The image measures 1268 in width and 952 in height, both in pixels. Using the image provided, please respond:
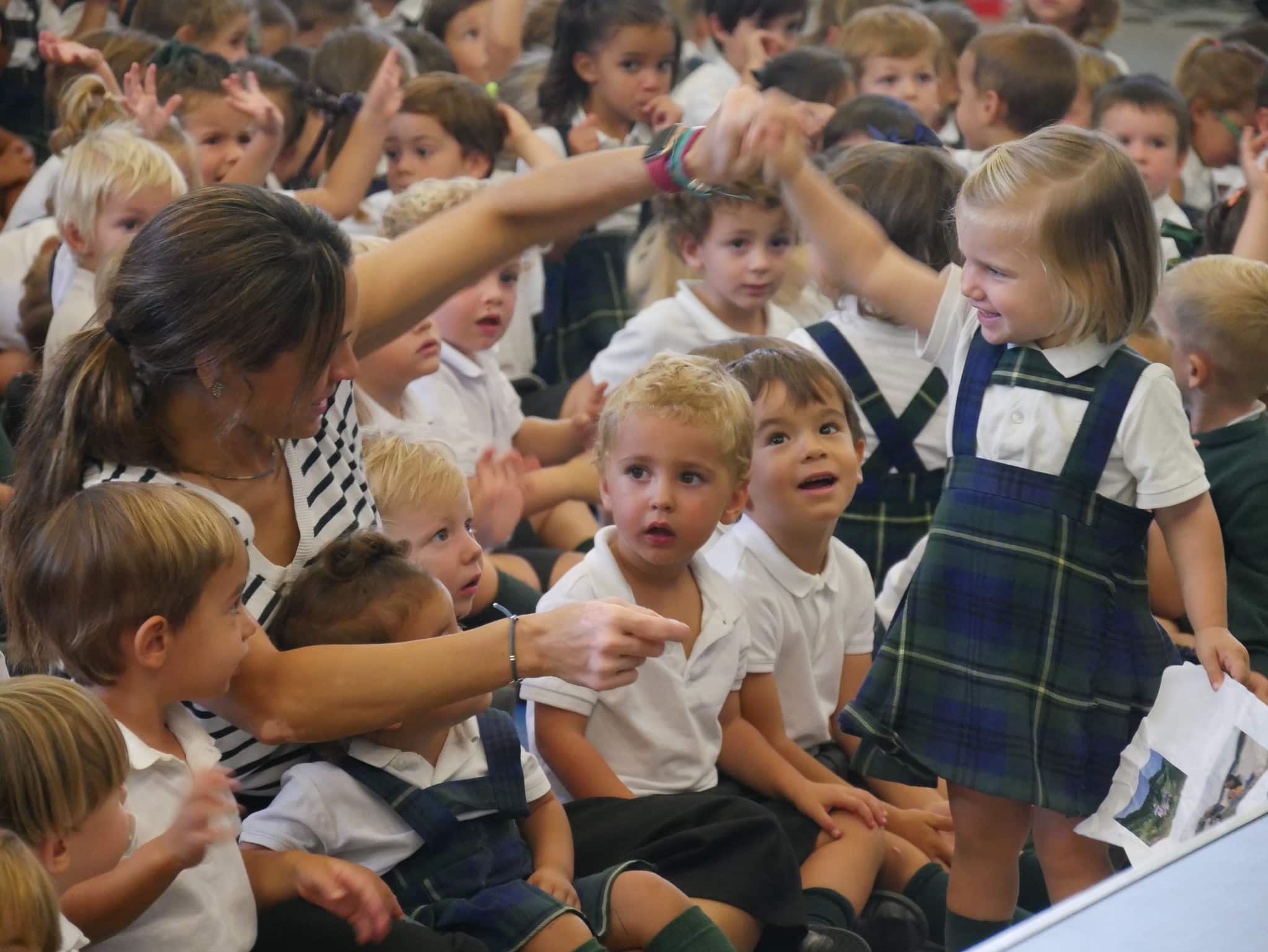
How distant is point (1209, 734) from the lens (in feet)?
6.11

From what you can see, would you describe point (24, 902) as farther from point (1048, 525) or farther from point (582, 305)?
point (582, 305)

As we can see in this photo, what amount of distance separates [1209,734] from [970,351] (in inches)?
23.1

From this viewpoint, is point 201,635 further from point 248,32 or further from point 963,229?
point 248,32

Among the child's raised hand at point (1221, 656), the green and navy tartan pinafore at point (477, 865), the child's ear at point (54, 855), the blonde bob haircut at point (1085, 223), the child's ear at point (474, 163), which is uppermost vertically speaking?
the blonde bob haircut at point (1085, 223)

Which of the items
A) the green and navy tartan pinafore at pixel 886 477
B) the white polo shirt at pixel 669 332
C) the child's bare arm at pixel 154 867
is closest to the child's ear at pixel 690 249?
the white polo shirt at pixel 669 332

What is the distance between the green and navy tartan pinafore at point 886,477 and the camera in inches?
113

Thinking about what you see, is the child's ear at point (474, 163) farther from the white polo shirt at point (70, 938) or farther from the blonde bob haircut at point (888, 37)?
the white polo shirt at point (70, 938)

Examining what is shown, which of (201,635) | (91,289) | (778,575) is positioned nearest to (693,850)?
(778,575)

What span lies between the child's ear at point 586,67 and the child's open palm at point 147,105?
178 cm

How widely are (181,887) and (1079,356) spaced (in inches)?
49.4

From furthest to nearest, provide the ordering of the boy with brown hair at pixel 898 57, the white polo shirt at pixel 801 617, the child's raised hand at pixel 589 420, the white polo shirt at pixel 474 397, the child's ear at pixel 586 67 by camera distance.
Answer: the boy with brown hair at pixel 898 57 < the child's ear at pixel 586 67 < the child's raised hand at pixel 589 420 < the white polo shirt at pixel 474 397 < the white polo shirt at pixel 801 617

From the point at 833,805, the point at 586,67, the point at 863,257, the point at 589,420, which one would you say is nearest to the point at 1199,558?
the point at 863,257

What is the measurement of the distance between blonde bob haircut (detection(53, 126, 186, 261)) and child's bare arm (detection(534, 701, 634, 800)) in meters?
1.50

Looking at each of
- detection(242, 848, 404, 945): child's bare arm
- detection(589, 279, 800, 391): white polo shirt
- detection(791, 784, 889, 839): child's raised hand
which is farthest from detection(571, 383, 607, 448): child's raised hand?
detection(242, 848, 404, 945): child's bare arm
